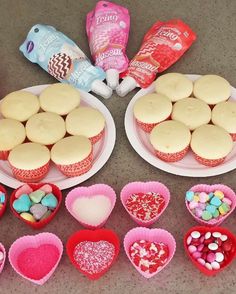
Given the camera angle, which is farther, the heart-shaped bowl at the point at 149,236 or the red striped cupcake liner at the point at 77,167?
the red striped cupcake liner at the point at 77,167

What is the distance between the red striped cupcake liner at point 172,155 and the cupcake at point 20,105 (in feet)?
1.00

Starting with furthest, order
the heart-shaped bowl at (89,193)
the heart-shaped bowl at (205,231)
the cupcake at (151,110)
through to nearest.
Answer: the cupcake at (151,110), the heart-shaped bowl at (89,193), the heart-shaped bowl at (205,231)

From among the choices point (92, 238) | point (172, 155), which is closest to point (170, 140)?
point (172, 155)

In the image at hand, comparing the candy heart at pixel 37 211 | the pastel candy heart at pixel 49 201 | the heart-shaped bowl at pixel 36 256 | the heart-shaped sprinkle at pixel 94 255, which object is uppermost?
the pastel candy heart at pixel 49 201

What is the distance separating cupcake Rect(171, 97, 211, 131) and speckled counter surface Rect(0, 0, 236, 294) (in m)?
0.12

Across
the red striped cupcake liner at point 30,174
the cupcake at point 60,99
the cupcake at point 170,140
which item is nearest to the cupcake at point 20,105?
the cupcake at point 60,99

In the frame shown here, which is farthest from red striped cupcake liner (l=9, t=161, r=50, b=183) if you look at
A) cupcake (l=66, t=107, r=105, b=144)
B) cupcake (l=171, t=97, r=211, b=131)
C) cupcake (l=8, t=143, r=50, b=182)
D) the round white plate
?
cupcake (l=171, t=97, r=211, b=131)

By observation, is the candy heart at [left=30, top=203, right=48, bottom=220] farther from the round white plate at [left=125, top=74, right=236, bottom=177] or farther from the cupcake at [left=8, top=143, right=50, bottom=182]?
the round white plate at [left=125, top=74, right=236, bottom=177]

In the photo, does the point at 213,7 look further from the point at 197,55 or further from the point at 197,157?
the point at 197,157

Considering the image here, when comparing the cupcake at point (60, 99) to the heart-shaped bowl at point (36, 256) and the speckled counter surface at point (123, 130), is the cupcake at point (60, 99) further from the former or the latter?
the heart-shaped bowl at point (36, 256)

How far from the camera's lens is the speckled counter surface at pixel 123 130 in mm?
938

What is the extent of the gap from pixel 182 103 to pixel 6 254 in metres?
0.51

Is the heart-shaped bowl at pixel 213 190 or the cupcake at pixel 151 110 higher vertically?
the cupcake at pixel 151 110

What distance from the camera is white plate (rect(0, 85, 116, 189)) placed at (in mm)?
1082
